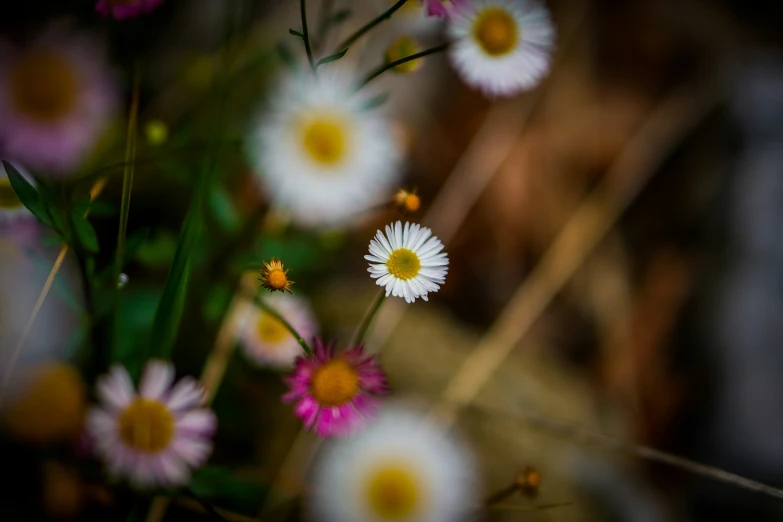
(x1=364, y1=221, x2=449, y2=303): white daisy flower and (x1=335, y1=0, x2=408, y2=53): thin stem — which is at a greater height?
(x1=335, y1=0, x2=408, y2=53): thin stem

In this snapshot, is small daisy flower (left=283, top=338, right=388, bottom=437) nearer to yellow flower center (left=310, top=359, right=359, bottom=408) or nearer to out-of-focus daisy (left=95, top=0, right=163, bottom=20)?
yellow flower center (left=310, top=359, right=359, bottom=408)

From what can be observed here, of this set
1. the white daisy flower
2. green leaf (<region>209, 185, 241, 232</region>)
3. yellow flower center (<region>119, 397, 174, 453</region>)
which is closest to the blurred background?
green leaf (<region>209, 185, 241, 232</region>)

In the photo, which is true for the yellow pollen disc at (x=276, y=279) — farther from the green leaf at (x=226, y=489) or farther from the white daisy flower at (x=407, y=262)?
the green leaf at (x=226, y=489)

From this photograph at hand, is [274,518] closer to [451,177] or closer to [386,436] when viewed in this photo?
[386,436]

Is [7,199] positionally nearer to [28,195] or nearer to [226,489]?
[28,195]

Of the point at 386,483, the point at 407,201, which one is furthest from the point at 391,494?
the point at 407,201

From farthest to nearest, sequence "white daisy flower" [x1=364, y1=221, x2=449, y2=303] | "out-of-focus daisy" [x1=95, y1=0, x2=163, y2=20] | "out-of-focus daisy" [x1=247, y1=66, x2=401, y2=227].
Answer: "out-of-focus daisy" [x1=247, y1=66, x2=401, y2=227] → "out-of-focus daisy" [x1=95, y1=0, x2=163, y2=20] → "white daisy flower" [x1=364, y1=221, x2=449, y2=303]

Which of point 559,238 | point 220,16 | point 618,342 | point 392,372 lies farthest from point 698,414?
point 220,16
